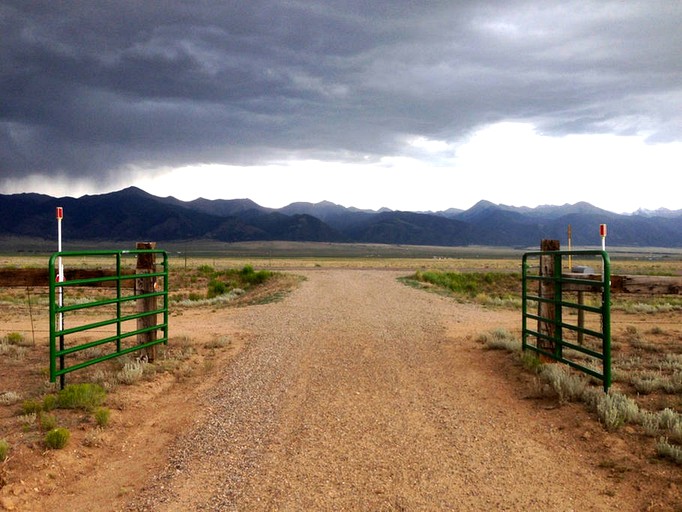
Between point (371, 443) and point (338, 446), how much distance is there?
39 cm

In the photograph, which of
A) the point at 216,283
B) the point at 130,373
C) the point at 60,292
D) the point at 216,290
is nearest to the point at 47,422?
the point at 130,373

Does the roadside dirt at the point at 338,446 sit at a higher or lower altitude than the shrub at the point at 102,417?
lower

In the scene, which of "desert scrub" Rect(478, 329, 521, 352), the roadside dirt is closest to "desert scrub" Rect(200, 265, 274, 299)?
"desert scrub" Rect(478, 329, 521, 352)

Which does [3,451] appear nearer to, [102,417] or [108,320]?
[102,417]

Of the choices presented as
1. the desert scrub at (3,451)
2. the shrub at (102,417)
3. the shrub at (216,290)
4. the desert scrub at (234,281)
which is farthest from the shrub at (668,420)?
the shrub at (216,290)

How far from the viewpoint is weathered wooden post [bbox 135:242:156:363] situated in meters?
10.7

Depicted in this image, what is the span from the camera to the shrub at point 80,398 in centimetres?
756

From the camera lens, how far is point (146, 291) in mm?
10766

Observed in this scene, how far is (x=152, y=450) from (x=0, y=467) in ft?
4.96

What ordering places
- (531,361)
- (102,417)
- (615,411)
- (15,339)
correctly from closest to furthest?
(615,411) → (102,417) → (531,361) → (15,339)

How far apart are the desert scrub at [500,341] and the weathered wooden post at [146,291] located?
686cm

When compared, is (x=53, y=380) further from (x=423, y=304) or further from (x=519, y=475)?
(x=423, y=304)

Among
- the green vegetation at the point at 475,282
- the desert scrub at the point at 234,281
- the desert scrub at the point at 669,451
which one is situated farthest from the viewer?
the green vegetation at the point at 475,282

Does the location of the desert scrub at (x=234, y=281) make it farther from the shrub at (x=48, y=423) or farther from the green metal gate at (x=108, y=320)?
the shrub at (x=48, y=423)
